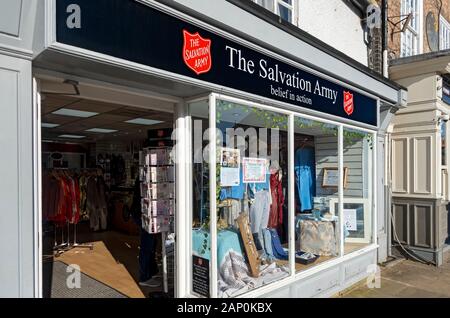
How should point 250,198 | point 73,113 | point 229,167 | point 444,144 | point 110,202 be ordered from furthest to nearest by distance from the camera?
point 110,202
point 444,144
point 73,113
point 250,198
point 229,167

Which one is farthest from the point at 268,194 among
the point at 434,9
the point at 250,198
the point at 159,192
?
the point at 434,9

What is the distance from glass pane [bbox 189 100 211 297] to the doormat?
4.82 ft

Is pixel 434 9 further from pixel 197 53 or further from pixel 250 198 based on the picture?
pixel 197 53

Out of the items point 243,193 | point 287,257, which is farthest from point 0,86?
point 287,257

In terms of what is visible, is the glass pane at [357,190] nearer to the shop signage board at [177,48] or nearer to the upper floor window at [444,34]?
the shop signage board at [177,48]

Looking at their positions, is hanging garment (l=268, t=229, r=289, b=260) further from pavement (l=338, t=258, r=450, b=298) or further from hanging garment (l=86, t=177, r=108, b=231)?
hanging garment (l=86, t=177, r=108, b=231)

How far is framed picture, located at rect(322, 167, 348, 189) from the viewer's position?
5.75m

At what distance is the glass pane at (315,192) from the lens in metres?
5.07

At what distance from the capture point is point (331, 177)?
232 inches

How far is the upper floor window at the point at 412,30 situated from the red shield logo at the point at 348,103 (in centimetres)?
422

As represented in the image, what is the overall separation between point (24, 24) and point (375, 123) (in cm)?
568

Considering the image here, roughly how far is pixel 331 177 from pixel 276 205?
60.7 inches

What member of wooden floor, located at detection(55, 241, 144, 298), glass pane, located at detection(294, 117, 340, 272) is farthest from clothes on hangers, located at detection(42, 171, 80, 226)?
glass pane, located at detection(294, 117, 340, 272)

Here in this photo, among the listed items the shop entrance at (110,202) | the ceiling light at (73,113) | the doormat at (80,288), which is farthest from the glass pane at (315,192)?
the ceiling light at (73,113)
